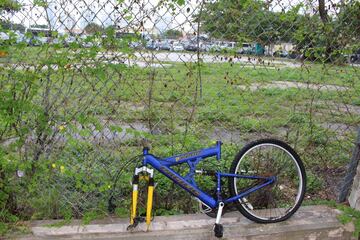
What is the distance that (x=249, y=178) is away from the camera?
2943mm

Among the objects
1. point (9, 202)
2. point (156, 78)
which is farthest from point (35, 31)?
point (9, 202)

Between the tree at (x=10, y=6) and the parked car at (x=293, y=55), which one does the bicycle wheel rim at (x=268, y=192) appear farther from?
the tree at (x=10, y=6)

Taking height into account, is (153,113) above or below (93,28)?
below

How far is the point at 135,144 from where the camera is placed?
3465 millimetres

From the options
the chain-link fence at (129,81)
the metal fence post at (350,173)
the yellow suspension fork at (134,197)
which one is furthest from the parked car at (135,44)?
the metal fence post at (350,173)

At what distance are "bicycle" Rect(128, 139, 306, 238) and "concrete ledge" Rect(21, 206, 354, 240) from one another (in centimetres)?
7

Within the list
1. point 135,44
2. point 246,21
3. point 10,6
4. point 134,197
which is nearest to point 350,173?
point 246,21

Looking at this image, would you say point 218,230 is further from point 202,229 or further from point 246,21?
point 246,21

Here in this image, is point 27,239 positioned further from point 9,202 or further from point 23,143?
point 23,143

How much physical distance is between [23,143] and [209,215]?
4.92ft

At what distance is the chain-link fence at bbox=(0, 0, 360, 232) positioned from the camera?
269 centimetres

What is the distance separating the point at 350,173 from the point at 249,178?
0.98m

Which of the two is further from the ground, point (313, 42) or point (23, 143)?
point (313, 42)

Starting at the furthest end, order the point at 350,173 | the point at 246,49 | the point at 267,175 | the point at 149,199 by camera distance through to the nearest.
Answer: the point at 350,173
the point at 246,49
the point at 267,175
the point at 149,199
